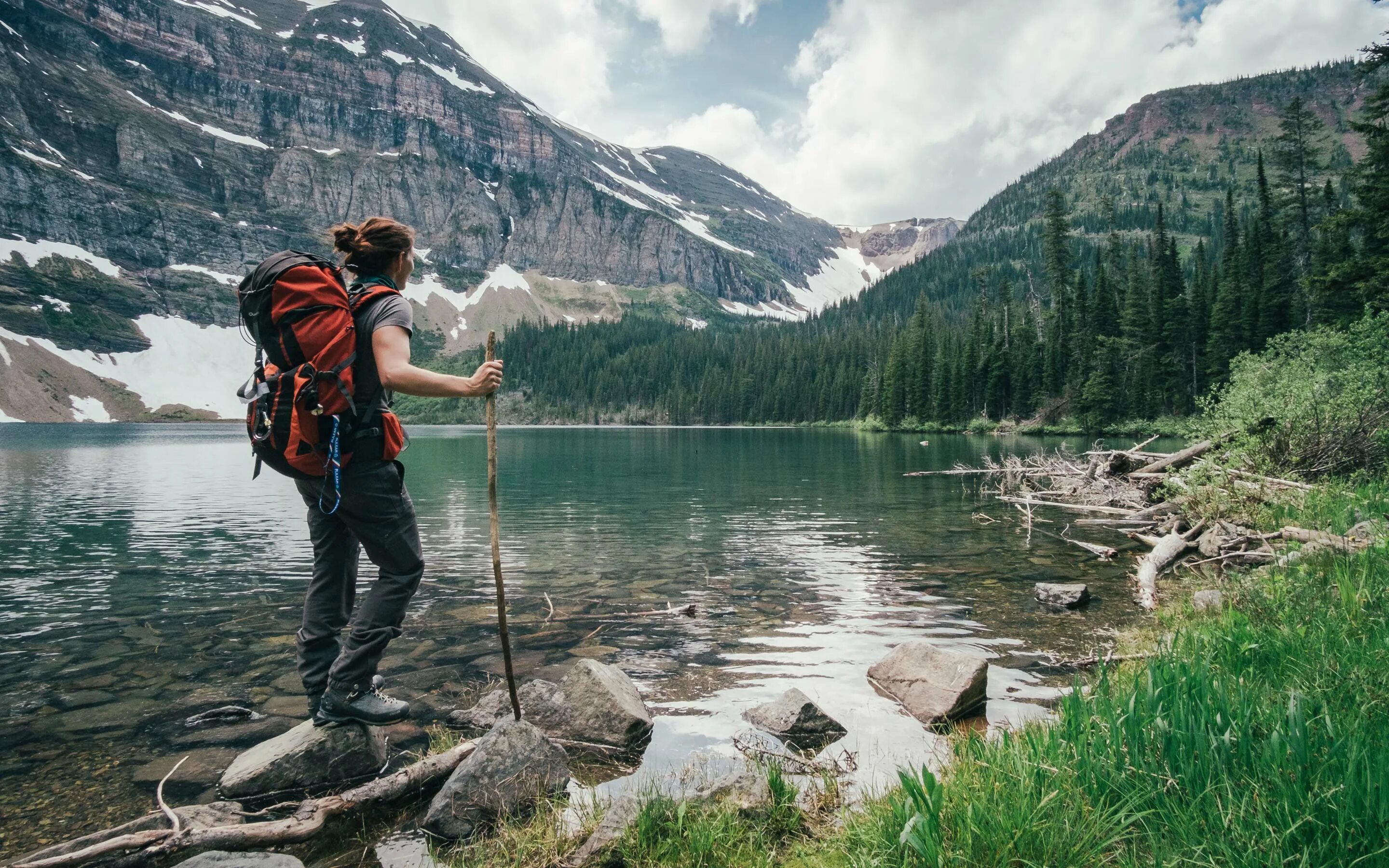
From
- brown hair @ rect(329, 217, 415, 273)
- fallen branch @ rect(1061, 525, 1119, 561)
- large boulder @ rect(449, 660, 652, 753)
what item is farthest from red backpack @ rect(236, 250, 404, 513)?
fallen branch @ rect(1061, 525, 1119, 561)

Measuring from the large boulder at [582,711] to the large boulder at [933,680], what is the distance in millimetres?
2753

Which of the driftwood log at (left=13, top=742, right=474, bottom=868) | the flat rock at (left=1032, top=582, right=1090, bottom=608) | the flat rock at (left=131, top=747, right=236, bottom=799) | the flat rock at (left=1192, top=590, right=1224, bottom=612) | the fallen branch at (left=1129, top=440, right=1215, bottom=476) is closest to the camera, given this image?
the driftwood log at (left=13, top=742, right=474, bottom=868)

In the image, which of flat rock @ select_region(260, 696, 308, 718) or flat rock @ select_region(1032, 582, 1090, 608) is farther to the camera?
flat rock @ select_region(1032, 582, 1090, 608)

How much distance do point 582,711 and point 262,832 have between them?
2.70m

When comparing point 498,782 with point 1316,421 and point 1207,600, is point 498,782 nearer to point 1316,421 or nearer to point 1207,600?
point 1207,600

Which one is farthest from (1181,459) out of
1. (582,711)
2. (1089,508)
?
(582,711)

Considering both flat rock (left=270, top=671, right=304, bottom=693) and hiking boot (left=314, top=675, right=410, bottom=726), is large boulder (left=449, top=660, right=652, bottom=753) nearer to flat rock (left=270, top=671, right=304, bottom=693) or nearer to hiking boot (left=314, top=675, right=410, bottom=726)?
hiking boot (left=314, top=675, right=410, bottom=726)

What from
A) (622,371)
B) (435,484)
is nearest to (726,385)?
(622,371)

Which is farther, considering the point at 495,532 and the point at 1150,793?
the point at 495,532

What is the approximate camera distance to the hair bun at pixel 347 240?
5.46 meters

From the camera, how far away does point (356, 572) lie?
552 cm

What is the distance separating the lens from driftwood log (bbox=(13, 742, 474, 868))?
3975mm

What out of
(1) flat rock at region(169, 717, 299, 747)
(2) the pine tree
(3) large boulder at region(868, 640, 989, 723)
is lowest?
(1) flat rock at region(169, 717, 299, 747)

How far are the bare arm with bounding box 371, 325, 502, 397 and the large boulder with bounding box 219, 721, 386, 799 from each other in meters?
2.96
